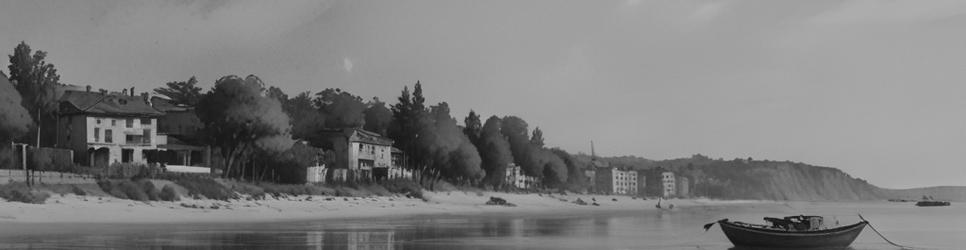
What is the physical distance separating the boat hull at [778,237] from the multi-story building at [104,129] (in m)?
66.4

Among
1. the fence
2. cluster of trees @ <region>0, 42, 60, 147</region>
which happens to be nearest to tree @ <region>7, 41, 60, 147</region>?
cluster of trees @ <region>0, 42, 60, 147</region>

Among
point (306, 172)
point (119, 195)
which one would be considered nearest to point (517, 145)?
point (306, 172)

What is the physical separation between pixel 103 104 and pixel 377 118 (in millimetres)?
65855

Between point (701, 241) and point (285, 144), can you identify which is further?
point (285, 144)

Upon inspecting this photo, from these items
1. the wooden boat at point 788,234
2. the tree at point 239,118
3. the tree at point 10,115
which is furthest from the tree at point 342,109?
the wooden boat at point 788,234

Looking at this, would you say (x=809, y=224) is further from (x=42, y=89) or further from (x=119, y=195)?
(x=42, y=89)

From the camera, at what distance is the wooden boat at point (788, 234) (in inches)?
1836

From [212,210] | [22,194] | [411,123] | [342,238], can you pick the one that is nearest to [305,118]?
[411,123]

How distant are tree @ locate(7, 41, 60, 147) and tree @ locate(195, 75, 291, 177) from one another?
59.6ft

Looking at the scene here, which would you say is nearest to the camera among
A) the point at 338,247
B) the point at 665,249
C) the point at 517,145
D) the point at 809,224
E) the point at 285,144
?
the point at 338,247

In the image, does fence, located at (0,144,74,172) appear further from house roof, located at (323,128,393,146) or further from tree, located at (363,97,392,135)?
tree, located at (363,97,392,135)

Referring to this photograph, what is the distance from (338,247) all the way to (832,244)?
Result: 22.7m

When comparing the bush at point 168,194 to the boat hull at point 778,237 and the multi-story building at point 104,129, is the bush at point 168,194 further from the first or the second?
the boat hull at point 778,237

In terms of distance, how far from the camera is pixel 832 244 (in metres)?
48.6
